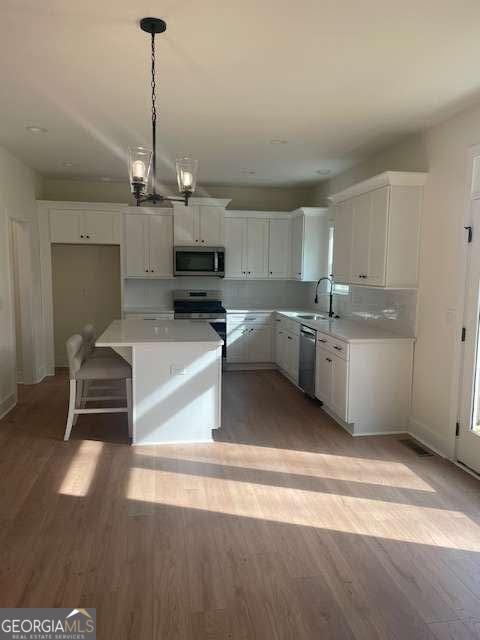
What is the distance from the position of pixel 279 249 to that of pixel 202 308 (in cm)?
140

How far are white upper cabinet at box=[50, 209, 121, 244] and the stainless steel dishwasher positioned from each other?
286cm

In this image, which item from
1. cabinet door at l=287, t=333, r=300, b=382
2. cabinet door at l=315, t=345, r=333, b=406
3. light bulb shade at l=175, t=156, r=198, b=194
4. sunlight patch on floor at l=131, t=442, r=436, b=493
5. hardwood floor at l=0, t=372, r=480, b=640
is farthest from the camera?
cabinet door at l=287, t=333, r=300, b=382

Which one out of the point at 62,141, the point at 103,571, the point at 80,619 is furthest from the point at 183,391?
the point at 62,141

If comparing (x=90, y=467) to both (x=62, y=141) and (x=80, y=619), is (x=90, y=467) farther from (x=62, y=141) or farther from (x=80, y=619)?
(x=62, y=141)

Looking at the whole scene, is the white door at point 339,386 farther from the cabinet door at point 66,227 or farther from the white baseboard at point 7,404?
the cabinet door at point 66,227

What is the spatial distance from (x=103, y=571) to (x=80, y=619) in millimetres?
309

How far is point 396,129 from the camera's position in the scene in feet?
12.9

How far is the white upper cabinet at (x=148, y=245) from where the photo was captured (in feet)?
20.6

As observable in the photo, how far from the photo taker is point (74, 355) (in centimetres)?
383

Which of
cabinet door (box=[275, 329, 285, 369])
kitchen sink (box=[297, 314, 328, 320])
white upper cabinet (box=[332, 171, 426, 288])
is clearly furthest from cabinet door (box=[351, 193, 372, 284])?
cabinet door (box=[275, 329, 285, 369])

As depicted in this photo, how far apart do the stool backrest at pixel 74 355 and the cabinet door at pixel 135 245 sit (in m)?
2.40

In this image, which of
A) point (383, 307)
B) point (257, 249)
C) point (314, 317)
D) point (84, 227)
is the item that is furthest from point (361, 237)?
point (84, 227)

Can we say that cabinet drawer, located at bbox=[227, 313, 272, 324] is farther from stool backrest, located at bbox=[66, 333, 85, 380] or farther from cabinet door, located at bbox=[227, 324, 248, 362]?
stool backrest, located at bbox=[66, 333, 85, 380]

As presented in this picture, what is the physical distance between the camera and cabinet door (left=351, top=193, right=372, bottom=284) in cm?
432
